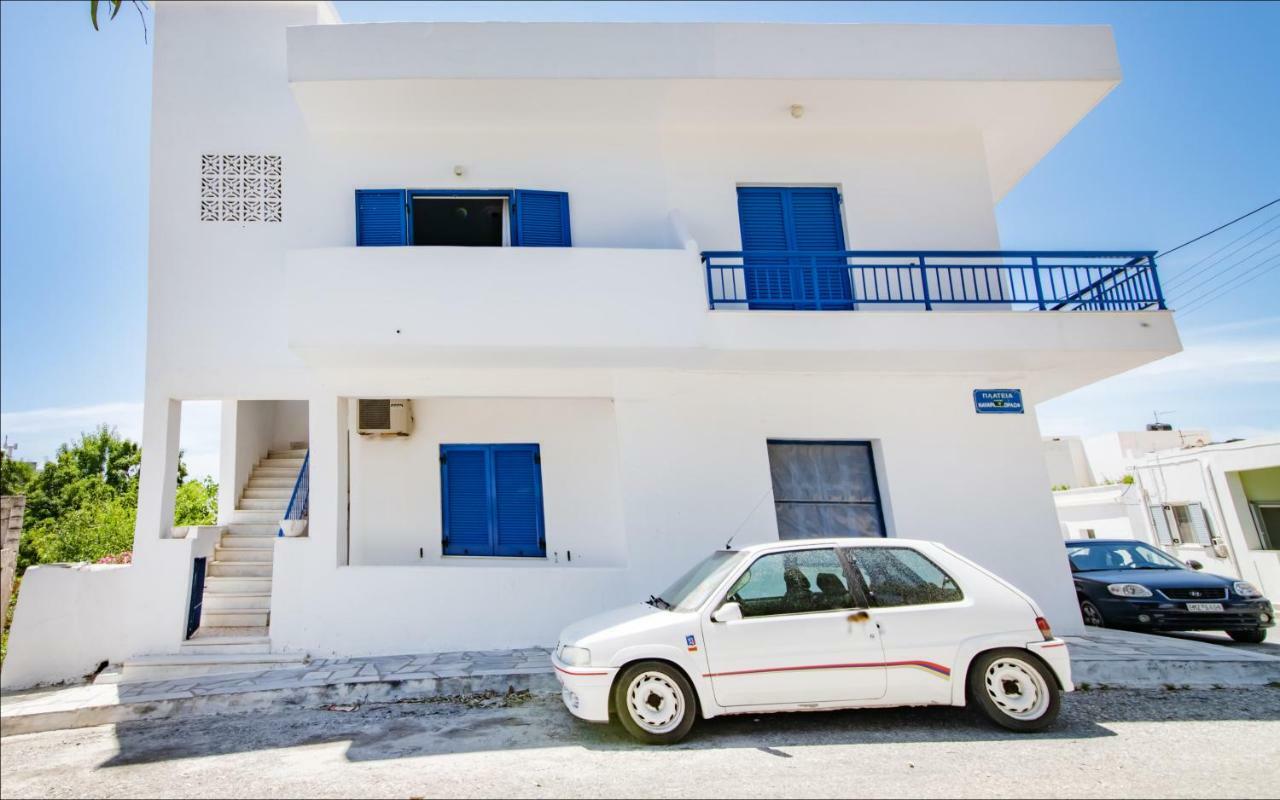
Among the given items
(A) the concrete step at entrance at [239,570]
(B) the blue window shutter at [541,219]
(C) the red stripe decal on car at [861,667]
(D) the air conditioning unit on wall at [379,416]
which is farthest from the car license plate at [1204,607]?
(A) the concrete step at entrance at [239,570]

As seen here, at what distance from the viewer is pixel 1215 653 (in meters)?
7.46

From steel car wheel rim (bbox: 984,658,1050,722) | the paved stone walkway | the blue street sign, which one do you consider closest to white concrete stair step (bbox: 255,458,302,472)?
the paved stone walkway

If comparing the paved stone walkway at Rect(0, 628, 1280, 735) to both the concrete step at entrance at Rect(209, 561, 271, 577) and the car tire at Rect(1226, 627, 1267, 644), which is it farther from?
the car tire at Rect(1226, 627, 1267, 644)

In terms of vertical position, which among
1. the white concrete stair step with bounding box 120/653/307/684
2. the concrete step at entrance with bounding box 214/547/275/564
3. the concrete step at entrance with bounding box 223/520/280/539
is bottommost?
the white concrete stair step with bounding box 120/653/307/684

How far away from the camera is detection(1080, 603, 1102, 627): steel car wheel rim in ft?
32.6

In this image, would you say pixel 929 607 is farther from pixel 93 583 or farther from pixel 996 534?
pixel 93 583

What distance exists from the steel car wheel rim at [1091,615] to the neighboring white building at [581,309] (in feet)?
6.15

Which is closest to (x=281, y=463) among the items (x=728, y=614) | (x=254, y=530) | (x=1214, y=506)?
(x=254, y=530)

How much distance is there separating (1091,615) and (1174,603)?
110 cm

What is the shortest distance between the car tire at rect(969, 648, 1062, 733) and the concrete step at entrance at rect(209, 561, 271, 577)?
8.55 metres

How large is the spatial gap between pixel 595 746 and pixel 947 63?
8843mm

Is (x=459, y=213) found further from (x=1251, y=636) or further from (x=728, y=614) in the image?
(x=1251, y=636)

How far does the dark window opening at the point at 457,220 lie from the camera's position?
9492mm

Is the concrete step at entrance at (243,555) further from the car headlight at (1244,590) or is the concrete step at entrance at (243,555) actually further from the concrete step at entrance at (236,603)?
the car headlight at (1244,590)
